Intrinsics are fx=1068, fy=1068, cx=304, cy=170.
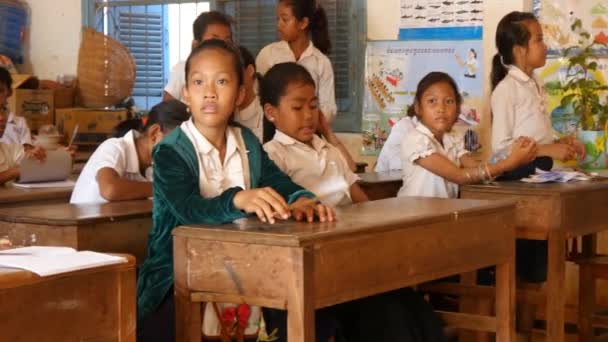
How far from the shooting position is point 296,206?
8.70 feet

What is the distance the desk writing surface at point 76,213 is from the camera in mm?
2998

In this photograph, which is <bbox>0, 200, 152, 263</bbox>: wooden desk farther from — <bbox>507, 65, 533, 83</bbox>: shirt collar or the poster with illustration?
the poster with illustration

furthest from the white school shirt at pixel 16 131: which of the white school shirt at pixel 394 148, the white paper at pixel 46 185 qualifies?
the white school shirt at pixel 394 148

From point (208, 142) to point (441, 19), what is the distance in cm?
333

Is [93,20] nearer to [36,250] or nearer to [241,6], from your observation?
[241,6]

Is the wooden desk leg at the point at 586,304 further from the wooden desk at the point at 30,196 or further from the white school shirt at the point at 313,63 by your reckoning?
the wooden desk at the point at 30,196

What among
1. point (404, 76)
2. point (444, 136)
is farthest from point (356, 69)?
point (444, 136)

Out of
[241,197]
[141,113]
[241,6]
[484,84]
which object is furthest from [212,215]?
[141,113]

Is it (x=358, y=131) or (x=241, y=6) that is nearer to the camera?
(x=358, y=131)

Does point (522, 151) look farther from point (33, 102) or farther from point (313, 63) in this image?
point (33, 102)

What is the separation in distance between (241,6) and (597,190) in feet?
11.0

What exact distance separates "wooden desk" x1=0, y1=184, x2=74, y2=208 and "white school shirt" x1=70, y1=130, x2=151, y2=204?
0.84 ft

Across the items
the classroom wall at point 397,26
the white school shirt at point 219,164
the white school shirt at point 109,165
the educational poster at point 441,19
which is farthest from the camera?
the educational poster at point 441,19

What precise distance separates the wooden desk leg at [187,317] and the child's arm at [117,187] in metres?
1.04
